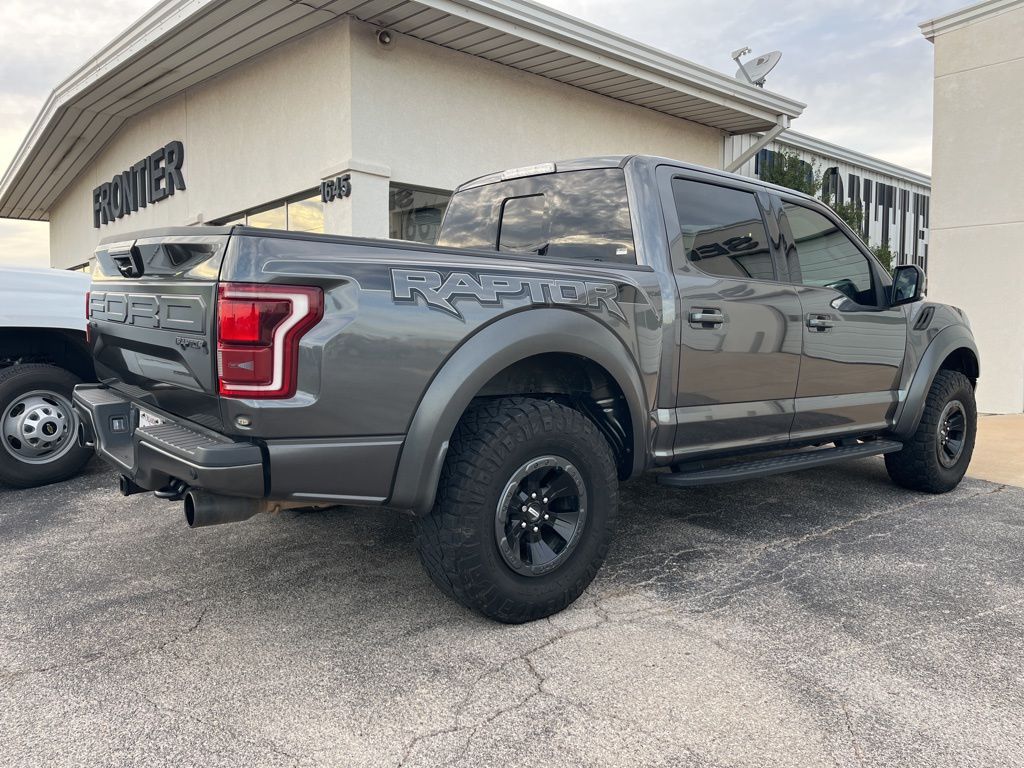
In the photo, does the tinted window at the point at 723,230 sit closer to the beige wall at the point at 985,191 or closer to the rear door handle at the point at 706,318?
the rear door handle at the point at 706,318

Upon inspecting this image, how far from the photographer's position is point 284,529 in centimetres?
421

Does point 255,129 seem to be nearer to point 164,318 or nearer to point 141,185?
point 141,185

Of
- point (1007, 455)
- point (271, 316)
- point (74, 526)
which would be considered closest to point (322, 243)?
point (271, 316)

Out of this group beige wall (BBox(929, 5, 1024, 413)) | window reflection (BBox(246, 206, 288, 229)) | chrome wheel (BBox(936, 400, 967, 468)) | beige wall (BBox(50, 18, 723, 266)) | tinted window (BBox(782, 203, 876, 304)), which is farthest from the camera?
window reflection (BBox(246, 206, 288, 229))

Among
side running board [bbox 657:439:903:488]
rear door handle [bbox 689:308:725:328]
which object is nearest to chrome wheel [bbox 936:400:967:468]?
side running board [bbox 657:439:903:488]

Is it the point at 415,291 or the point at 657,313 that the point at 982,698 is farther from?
the point at 415,291

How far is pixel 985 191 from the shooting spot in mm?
9336

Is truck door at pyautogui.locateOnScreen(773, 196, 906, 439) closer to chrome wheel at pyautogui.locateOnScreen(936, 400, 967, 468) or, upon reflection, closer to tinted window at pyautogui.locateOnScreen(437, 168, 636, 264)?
chrome wheel at pyautogui.locateOnScreen(936, 400, 967, 468)

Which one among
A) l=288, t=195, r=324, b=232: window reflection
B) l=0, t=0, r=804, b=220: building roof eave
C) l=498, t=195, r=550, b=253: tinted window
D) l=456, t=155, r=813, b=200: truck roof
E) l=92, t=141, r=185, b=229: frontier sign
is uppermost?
l=0, t=0, r=804, b=220: building roof eave

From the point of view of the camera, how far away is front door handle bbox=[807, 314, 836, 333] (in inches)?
161

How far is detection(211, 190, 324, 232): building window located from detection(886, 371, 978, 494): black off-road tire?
669 centimetres

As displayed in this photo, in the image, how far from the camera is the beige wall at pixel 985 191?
29.8 ft

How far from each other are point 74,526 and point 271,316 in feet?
9.02

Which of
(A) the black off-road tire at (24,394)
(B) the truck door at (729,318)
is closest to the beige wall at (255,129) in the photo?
(A) the black off-road tire at (24,394)
